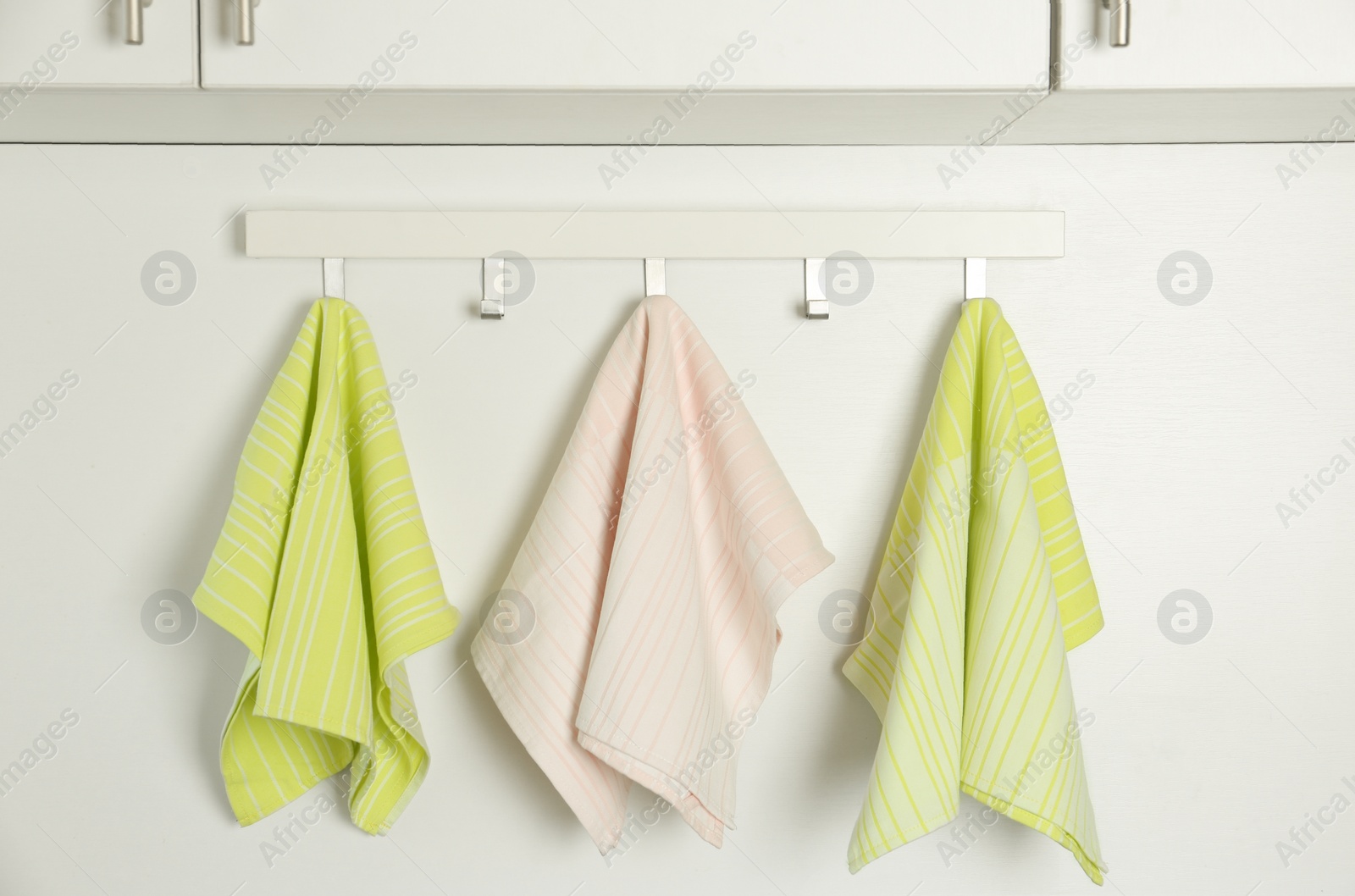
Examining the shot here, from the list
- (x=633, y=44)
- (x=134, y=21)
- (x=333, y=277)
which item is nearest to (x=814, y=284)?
(x=633, y=44)

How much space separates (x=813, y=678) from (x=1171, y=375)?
0.44 metres

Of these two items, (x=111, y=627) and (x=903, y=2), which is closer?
(x=903, y=2)

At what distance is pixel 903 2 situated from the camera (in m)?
0.70

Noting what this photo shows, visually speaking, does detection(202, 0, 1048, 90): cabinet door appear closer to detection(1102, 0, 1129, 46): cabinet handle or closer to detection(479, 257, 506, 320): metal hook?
detection(1102, 0, 1129, 46): cabinet handle

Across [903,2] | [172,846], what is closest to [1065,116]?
[903,2]

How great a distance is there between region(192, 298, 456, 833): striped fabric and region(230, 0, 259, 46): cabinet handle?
0.73 feet

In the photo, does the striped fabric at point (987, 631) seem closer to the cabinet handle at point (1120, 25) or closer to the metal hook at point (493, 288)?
the cabinet handle at point (1120, 25)

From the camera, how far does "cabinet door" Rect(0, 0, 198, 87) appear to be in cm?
68

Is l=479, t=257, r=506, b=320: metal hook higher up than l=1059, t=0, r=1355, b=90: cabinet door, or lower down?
lower down

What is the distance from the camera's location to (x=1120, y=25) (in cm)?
67

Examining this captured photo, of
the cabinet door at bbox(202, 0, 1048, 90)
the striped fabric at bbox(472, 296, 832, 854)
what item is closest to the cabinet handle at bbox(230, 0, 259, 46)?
the cabinet door at bbox(202, 0, 1048, 90)

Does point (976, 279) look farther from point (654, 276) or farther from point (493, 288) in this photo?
point (493, 288)

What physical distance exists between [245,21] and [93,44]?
124 mm

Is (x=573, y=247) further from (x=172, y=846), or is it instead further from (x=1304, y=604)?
(x=1304, y=604)
